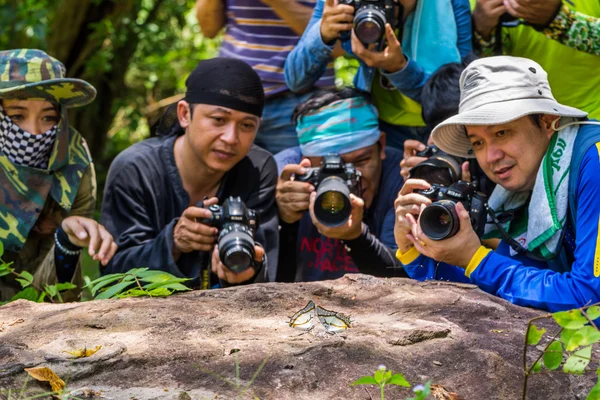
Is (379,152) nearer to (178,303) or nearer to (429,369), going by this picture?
(178,303)

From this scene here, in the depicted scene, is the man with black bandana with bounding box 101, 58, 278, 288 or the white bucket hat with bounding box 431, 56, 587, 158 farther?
the man with black bandana with bounding box 101, 58, 278, 288

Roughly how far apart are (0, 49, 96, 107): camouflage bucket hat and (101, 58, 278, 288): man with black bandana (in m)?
0.46

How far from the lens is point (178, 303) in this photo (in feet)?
10.6

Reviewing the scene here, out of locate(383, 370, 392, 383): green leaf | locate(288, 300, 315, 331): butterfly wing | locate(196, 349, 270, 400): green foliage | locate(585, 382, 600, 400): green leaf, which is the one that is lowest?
locate(288, 300, 315, 331): butterfly wing

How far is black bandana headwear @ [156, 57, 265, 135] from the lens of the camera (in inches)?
176

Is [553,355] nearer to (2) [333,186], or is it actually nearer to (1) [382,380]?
(1) [382,380]

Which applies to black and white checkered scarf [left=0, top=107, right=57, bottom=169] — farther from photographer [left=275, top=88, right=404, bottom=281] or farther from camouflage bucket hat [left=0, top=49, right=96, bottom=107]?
photographer [left=275, top=88, right=404, bottom=281]

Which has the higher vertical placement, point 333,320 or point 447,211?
point 447,211

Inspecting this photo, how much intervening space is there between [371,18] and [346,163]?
76 cm

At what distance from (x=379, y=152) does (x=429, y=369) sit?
2.26m

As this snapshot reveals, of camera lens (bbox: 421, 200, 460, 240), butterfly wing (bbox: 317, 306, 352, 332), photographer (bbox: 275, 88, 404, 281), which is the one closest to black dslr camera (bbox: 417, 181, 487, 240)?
camera lens (bbox: 421, 200, 460, 240)

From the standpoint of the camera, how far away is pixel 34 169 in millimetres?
4617

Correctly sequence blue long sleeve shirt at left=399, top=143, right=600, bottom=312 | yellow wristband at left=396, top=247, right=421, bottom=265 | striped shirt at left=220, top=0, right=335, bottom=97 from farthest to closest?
1. striped shirt at left=220, top=0, right=335, bottom=97
2. yellow wristband at left=396, top=247, right=421, bottom=265
3. blue long sleeve shirt at left=399, top=143, right=600, bottom=312

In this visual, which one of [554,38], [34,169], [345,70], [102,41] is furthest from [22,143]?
[345,70]
